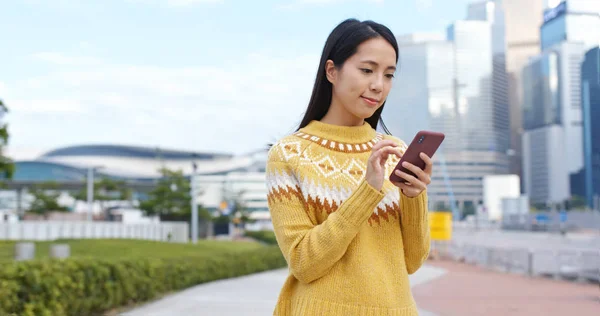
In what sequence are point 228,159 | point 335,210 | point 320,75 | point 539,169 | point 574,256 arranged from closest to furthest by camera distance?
point 335,210, point 320,75, point 574,256, point 228,159, point 539,169

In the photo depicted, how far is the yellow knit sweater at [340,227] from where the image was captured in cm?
187

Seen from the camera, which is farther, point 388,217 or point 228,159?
point 228,159

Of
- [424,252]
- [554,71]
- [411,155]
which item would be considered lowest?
[424,252]

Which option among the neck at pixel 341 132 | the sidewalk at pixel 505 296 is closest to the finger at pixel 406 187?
the neck at pixel 341 132

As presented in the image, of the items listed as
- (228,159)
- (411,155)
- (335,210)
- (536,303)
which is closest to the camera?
(411,155)

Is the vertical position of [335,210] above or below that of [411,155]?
below

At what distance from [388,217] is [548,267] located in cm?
1576

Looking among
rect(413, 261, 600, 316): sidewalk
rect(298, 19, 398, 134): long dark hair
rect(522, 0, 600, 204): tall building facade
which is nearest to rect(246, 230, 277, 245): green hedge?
rect(413, 261, 600, 316): sidewalk

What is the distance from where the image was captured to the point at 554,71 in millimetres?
134500

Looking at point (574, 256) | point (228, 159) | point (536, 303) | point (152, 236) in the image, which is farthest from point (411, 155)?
point (228, 159)

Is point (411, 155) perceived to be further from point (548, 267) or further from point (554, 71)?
point (554, 71)

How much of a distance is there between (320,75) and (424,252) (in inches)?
23.1

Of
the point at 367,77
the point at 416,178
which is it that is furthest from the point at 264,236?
the point at 416,178

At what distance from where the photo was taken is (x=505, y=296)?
12.8 metres
